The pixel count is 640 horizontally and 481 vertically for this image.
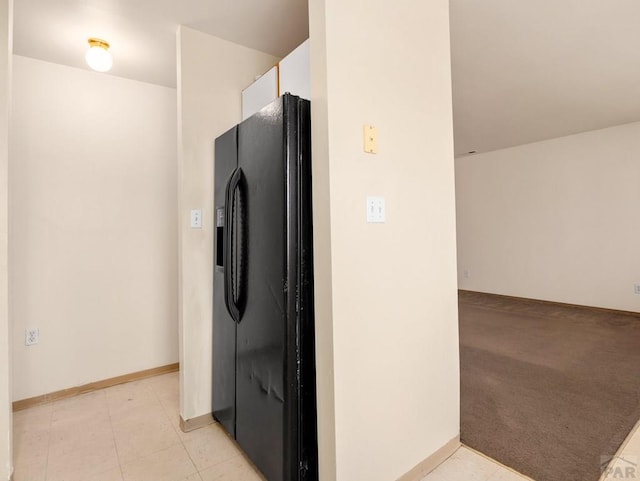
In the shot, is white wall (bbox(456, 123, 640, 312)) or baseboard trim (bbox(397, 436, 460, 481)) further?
white wall (bbox(456, 123, 640, 312))

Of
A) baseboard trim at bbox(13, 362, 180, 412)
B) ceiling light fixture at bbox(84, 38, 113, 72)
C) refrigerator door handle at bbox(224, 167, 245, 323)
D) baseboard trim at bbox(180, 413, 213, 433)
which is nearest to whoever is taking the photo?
refrigerator door handle at bbox(224, 167, 245, 323)

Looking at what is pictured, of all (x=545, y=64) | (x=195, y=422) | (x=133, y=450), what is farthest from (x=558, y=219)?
(x=133, y=450)

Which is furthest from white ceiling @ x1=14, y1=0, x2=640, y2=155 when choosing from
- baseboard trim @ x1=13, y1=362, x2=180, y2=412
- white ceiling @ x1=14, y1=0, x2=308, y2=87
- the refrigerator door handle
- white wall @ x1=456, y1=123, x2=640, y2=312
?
baseboard trim @ x1=13, y1=362, x2=180, y2=412

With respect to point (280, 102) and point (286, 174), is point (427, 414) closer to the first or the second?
point (286, 174)

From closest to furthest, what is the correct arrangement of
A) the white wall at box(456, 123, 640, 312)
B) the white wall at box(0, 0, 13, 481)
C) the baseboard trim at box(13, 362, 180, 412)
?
the white wall at box(0, 0, 13, 481) < the baseboard trim at box(13, 362, 180, 412) < the white wall at box(456, 123, 640, 312)

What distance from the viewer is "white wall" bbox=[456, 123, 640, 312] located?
177 inches

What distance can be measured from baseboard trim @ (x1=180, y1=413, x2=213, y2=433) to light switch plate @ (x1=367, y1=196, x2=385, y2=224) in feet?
5.49

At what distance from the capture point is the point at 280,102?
146 cm

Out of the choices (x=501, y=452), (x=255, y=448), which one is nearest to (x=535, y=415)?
(x=501, y=452)

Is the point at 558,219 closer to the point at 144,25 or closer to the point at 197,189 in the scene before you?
the point at 197,189

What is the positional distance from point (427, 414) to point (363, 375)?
551 mm

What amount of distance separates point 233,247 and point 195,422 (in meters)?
1.15

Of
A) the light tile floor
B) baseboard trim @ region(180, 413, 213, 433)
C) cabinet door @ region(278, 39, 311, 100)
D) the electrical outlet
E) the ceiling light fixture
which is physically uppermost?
the ceiling light fixture

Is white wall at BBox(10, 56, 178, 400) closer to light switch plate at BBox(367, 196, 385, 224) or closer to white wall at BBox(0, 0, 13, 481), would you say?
white wall at BBox(0, 0, 13, 481)
